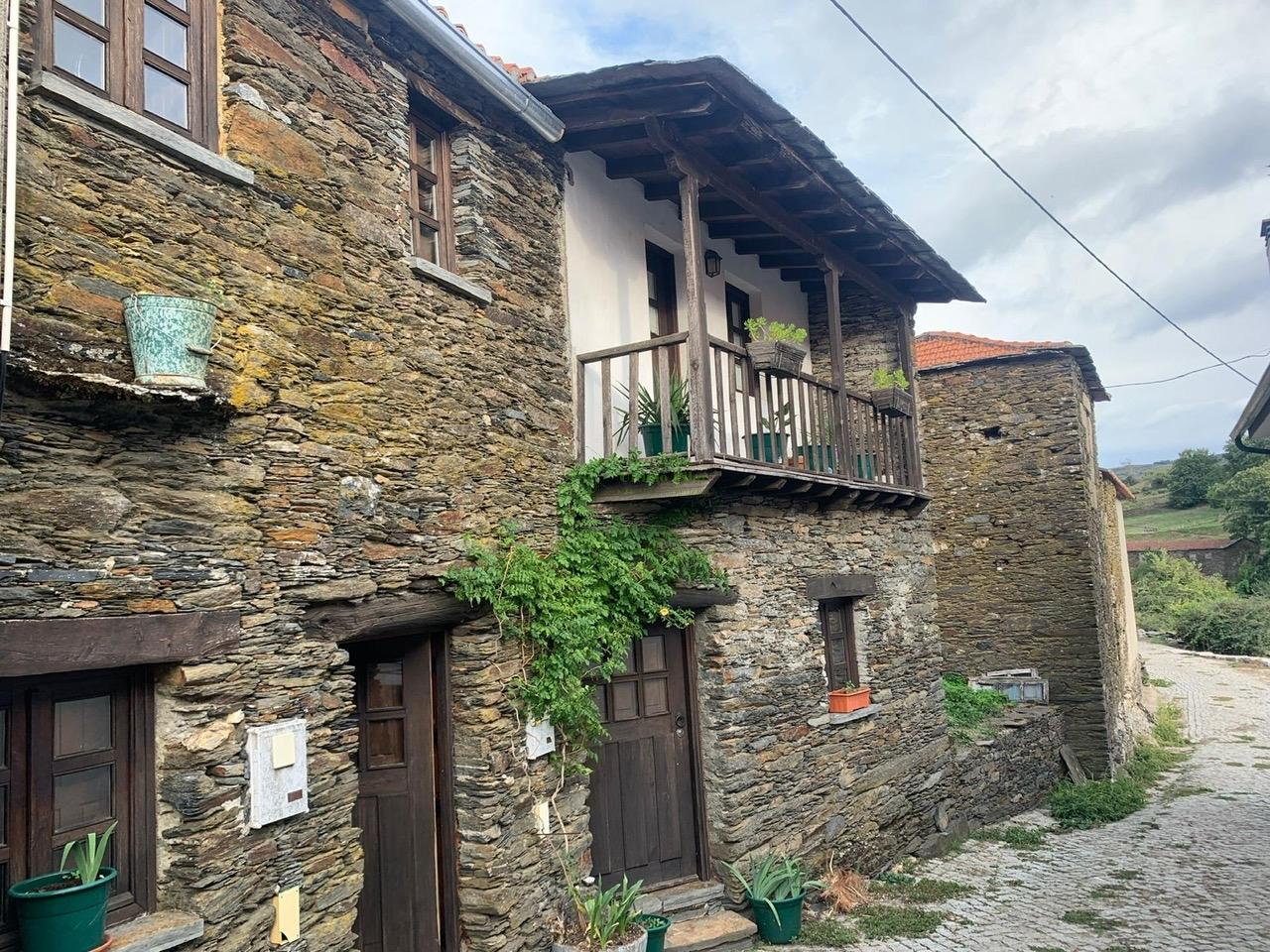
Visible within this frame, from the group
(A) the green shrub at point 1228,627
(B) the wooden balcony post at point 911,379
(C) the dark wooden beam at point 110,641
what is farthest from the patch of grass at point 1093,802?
(A) the green shrub at point 1228,627

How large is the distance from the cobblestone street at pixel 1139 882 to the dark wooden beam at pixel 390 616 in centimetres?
402

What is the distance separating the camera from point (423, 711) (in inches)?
210

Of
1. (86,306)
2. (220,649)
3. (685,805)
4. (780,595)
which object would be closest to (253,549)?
(220,649)

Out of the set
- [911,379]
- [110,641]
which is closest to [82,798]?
[110,641]

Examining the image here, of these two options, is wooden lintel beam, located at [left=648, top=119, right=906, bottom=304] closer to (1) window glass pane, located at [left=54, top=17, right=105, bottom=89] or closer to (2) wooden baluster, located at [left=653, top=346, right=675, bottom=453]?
(2) wooden baluster, located at [left=653, top=346, right=675, bottom=453]

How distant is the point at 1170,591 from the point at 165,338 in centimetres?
3942

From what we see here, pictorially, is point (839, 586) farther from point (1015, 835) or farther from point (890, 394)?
point (1015, 835)

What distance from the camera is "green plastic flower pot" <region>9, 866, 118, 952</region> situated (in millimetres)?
3107

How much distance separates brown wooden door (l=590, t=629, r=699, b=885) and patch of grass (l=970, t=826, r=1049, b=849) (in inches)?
191

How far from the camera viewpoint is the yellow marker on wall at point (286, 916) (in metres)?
4.06

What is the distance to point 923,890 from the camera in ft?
26.1

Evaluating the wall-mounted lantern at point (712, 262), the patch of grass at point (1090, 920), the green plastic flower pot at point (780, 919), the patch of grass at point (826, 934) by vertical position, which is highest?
the wall-mounted lantern at point (712, 262)

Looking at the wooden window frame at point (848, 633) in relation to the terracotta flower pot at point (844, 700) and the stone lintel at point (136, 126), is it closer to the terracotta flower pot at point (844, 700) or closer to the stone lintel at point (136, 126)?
the terracotta flower pot at point (844, 700)

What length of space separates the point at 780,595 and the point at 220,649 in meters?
4.89
